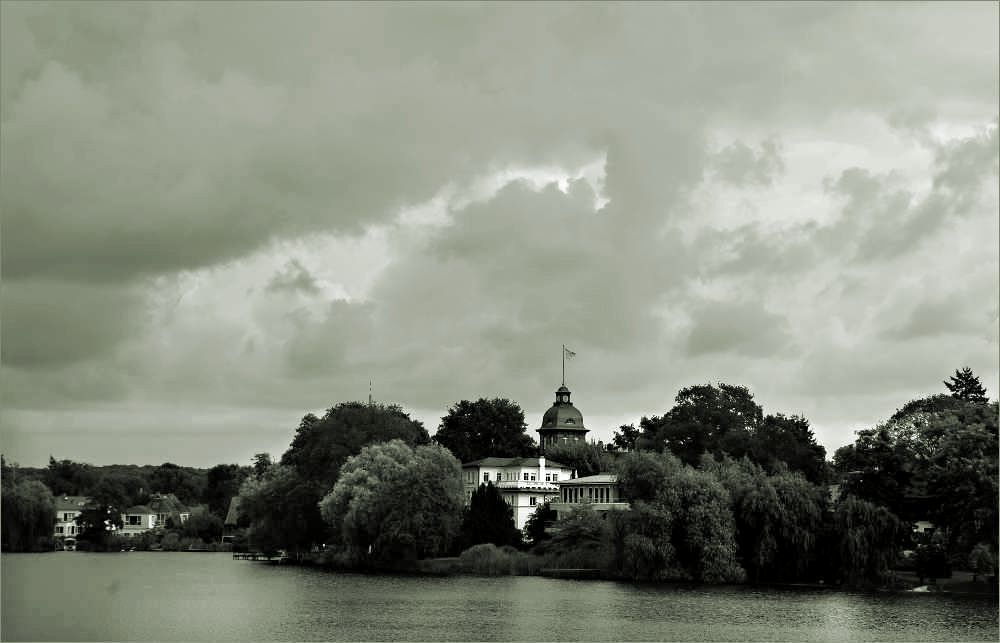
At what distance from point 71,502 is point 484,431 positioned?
179 feet

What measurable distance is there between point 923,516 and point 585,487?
126 feet

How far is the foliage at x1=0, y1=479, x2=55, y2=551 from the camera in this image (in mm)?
75062

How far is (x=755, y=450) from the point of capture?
9500 centimetres

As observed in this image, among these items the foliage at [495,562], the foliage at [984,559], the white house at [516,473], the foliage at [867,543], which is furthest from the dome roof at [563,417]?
the foliage at [984,559]

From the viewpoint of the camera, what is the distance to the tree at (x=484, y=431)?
414ft

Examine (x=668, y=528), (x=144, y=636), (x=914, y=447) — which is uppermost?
(x=914, y=447)

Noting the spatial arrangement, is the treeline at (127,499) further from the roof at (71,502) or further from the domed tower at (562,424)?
the domed tower at (562,424)

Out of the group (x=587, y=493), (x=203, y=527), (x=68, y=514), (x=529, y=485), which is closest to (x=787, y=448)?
(x=587, y=493)

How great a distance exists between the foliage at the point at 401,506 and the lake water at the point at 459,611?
350 inches

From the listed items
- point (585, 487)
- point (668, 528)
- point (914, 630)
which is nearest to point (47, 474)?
point (585, 487)

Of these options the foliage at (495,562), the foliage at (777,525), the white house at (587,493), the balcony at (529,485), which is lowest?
the foliage at (495,562)

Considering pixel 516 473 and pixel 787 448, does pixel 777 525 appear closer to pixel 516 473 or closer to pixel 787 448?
pixel 787 448

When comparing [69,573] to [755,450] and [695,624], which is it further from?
[755,450]

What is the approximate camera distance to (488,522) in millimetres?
82750
